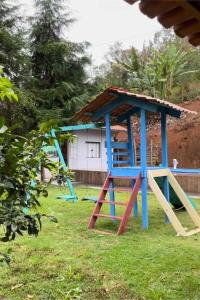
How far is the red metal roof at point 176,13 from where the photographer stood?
129 cm

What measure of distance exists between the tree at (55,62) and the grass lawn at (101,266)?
1104 cm

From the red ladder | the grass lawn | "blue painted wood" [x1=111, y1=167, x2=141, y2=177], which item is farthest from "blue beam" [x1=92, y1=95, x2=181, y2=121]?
the grass lawn

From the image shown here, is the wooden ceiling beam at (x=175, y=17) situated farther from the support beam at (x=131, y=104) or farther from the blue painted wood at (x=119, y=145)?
the blue painted wood at (x=119, y=145)

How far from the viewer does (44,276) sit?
12.5ft

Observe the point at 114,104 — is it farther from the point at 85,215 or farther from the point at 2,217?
the point at 2,217

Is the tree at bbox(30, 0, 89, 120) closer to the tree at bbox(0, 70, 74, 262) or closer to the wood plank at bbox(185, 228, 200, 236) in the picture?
the wood plank at bbox(185, 228, 200, 236)

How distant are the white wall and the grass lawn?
10.3m

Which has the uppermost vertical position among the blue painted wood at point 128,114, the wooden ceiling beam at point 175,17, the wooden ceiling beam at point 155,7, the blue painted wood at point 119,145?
the blue painted wood at point 128,114

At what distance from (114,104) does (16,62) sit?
31.6 ft

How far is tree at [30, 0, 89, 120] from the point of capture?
16469 millimetres

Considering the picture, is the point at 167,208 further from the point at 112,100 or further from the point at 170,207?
the point at 112,100

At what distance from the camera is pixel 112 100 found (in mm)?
6770

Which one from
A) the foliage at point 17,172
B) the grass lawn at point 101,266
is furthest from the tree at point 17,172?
the grass lawn at point 101,266

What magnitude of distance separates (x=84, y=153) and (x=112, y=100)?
392 inches
